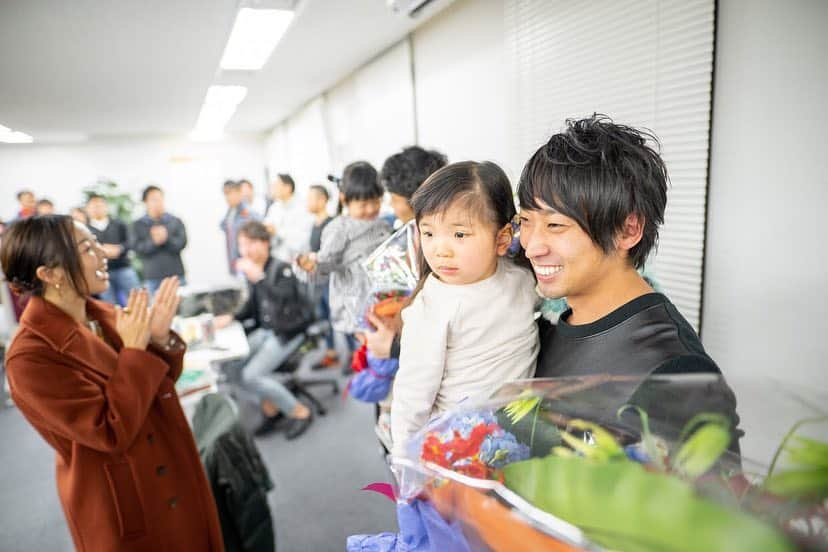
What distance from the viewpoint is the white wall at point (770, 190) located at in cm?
157

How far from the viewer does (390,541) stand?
0.73 m

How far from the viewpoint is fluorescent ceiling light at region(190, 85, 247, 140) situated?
5.22m

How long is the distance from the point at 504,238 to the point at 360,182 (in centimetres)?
162

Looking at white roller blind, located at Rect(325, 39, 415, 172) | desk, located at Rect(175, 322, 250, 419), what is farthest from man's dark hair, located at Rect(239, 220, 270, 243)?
white roller blind, located at Rect(325, 39, 415, 172)

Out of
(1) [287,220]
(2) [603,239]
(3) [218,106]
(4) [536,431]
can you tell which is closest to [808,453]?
(4) [536,431]

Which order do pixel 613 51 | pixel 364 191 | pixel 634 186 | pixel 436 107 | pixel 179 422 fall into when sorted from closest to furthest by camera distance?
1. pixel 634 186
2. pixel 179 422
3. pixel 613 51
4. pixel 364 191
5. pixel 436 107

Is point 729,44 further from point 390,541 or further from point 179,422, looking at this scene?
point 179,422

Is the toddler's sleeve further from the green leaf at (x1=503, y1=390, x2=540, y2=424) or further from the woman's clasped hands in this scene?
the woman's clasped hands

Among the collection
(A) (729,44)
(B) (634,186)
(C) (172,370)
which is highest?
(A) (729,44)

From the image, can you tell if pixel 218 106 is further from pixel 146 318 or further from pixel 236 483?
pixel 236 483

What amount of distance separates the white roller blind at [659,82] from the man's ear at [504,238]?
96 centimetres

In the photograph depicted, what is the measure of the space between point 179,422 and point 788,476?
5.65 ft

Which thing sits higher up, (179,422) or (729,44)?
(729,44)

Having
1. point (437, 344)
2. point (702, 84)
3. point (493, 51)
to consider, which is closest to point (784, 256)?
point (702, 84)
